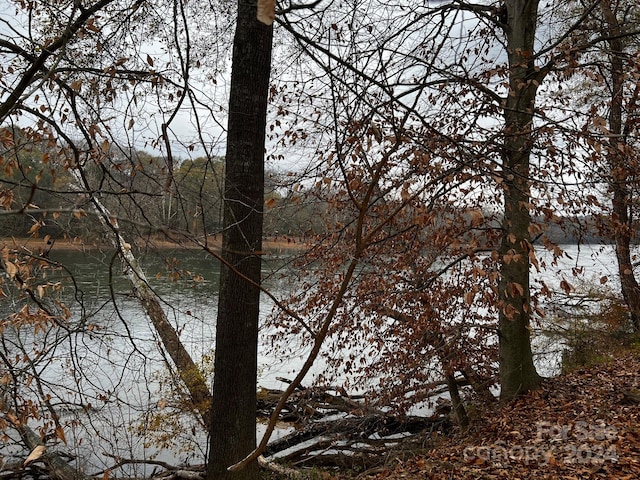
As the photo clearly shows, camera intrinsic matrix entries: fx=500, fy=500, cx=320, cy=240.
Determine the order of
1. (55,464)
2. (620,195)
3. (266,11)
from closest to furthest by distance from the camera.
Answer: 1. (266,11)
2. (55,464)
3. (620,195)

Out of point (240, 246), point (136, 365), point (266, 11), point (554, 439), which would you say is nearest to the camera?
point (266, 11)

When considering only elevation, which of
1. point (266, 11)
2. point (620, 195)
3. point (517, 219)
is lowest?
point (517, 219)

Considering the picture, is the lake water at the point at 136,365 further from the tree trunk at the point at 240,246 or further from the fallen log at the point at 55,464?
the tree trunk at the point at 240,246

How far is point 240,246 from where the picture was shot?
443 cm

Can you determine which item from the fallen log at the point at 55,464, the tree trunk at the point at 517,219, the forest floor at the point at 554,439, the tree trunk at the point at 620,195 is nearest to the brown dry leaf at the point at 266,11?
the forest floor at the point at 554,439

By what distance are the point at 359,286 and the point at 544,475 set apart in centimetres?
380

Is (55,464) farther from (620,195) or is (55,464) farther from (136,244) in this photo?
(620,195)

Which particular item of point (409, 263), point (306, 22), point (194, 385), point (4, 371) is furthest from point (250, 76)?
point (194, 385)

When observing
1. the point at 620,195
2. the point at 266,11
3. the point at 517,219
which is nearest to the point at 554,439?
the point at 517,219

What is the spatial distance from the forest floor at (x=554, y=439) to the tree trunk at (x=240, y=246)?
1654 mm

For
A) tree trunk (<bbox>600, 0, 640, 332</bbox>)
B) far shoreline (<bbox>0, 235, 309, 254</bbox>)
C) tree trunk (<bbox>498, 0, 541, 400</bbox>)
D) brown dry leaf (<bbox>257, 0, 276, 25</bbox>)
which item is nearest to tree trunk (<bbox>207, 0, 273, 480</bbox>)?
far shoreline (<bbox>0, 235, 309, 254</bbox>)

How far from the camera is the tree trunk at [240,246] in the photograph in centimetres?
439

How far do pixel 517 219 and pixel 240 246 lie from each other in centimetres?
371

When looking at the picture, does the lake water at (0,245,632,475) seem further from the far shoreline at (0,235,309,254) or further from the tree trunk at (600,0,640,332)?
the tree trunk at (600,0,640,332)
